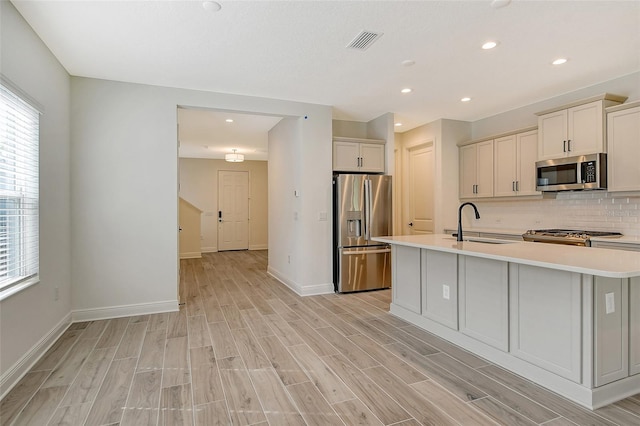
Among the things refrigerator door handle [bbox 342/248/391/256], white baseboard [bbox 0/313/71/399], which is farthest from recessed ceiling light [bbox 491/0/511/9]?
white baseboard [bbox 0/313/71/399]

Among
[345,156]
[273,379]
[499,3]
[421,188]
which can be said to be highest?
[499,3]

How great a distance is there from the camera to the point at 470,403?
2088 millimetres

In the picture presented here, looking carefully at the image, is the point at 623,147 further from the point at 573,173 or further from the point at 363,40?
the point at 363,40

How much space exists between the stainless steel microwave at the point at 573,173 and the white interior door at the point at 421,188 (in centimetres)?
177

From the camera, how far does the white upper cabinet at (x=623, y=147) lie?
11.7 feet

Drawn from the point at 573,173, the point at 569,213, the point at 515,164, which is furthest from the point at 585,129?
the point at 569,213

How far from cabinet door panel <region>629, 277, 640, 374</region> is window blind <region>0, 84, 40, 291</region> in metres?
4.25

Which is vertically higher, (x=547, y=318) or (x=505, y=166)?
(x=505, y=166)

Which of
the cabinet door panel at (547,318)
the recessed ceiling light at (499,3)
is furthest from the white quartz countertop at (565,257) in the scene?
the recessed ceiling light at (499,3)

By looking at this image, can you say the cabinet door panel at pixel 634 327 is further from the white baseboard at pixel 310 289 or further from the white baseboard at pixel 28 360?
the white baseboard at pixel 28 360

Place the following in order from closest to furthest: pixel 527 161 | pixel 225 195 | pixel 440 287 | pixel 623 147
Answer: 1. pixel 440 287
2. pixel 623 147
3. pixel 527 161
4. pixel 225 195

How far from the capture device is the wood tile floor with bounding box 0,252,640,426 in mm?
1981

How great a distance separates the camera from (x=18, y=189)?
A: 260 centimetres

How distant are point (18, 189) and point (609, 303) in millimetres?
4236
